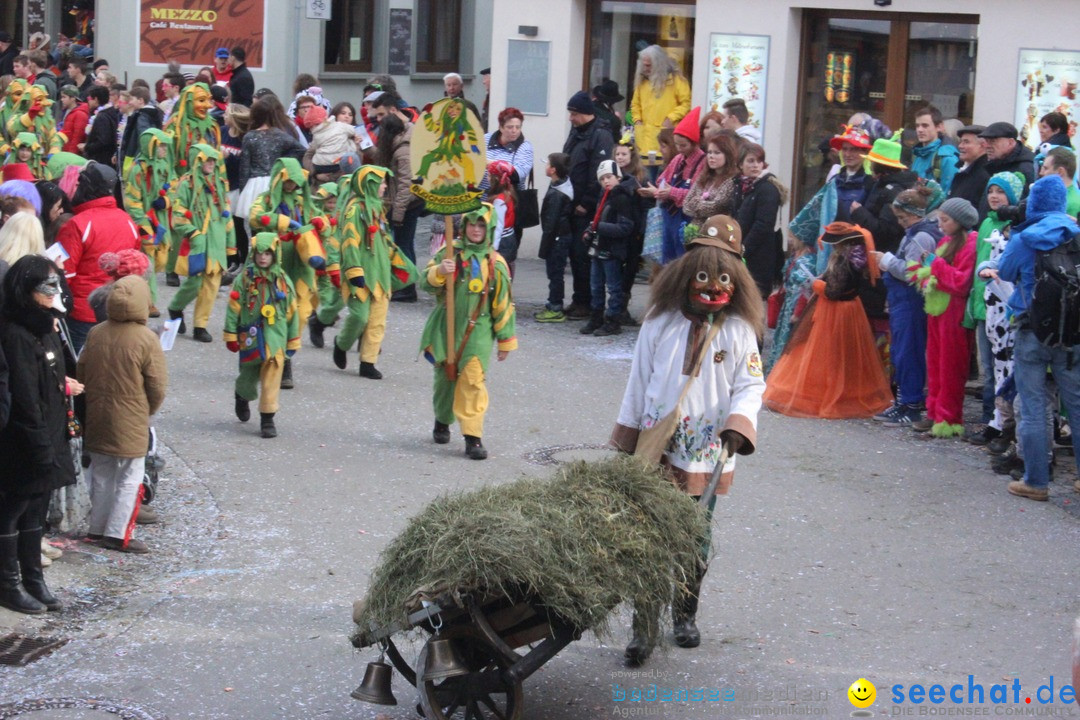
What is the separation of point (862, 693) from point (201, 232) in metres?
8.15

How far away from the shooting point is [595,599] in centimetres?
515

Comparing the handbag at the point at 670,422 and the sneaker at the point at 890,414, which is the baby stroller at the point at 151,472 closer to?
the handbag at the point at 670,422

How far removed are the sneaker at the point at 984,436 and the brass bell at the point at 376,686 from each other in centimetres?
596

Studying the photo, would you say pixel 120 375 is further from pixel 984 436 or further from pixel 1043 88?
Result: pixel 1043 88

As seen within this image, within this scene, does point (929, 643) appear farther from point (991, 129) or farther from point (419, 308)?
point (419, 308)

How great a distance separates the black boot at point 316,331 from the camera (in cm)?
1270

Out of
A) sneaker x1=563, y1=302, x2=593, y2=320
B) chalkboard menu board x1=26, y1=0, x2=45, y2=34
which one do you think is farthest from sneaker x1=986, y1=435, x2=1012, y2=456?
chalkboard menu board x1=26, y1=0, x2=45, y2=34

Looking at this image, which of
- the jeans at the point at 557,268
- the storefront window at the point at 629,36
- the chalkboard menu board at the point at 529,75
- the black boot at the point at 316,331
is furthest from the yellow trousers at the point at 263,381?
the storefront window at the point at 629,36

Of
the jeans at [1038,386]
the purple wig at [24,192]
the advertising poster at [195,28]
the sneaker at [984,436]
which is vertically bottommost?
the sneaker at [984,436]

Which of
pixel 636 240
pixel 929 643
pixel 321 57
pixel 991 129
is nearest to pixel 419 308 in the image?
pixel 636 240

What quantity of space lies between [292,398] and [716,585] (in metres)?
4.66

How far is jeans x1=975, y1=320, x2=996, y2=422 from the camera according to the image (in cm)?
1009

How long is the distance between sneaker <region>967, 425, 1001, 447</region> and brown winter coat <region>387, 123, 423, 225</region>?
609cm

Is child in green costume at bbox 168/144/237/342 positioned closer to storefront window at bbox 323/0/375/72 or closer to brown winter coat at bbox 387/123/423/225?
brown winter coat at bbox 387/123/423/225
